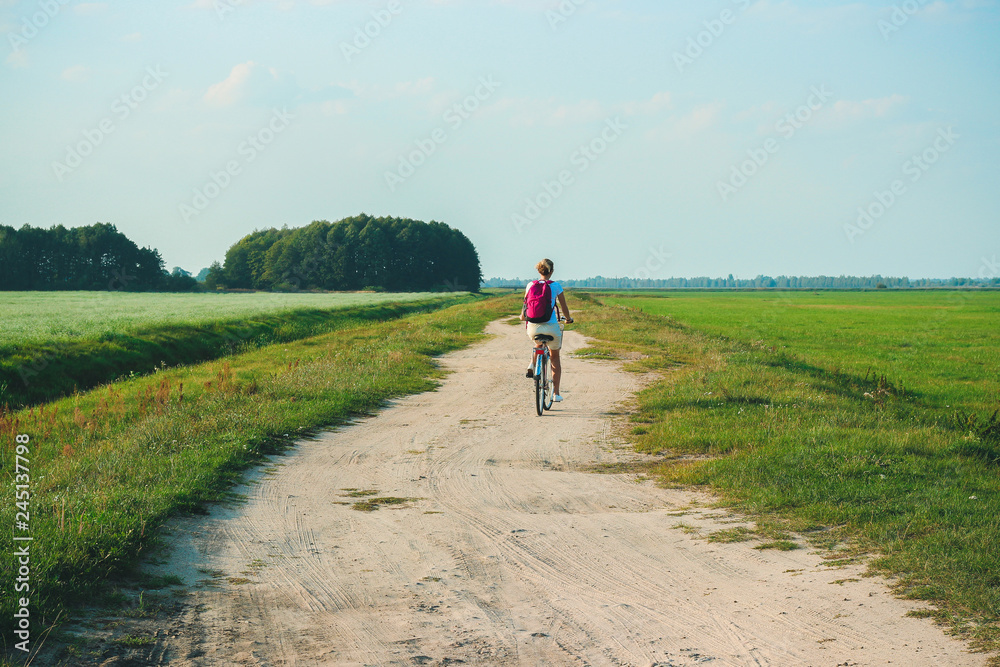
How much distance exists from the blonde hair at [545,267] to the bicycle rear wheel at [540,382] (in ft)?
4.66

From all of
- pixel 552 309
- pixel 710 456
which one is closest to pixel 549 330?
pixel 552 309

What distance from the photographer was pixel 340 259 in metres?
106

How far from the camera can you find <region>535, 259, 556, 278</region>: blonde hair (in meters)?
10.5

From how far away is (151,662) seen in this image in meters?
3.47

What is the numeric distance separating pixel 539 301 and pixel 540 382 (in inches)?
52.9

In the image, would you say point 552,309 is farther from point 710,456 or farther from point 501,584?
point 501,584

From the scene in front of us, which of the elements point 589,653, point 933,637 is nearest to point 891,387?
point 933,637

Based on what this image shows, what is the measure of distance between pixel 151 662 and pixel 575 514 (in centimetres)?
370

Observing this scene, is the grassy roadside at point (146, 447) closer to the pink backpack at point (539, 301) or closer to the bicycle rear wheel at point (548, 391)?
the bicycle rear wheel at point (548, 391)

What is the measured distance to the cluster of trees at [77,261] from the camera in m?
74.3

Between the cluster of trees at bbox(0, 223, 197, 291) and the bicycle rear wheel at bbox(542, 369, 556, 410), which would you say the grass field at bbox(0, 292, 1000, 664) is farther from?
the cluster of trees at bbox(0, 223, 197, 291)

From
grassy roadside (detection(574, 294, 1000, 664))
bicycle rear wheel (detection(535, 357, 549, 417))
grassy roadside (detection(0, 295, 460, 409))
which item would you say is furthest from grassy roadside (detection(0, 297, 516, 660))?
grassy roadside (detection(574, 294, 1000, 664))

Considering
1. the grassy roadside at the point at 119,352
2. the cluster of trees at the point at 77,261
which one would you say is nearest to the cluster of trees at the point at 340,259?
the cluster of trees at the point at 77,261

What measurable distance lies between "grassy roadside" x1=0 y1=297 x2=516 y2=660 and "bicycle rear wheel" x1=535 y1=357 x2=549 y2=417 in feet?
9.50
